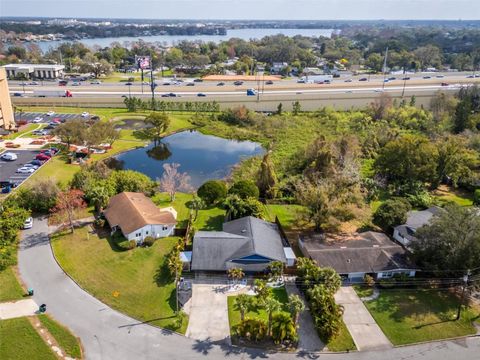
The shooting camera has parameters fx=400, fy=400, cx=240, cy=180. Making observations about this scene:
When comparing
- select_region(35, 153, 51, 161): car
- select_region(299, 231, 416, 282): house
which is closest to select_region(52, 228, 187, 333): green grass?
select_region(299, 231, 416, 282): house

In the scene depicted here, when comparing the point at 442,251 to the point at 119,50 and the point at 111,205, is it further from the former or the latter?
the point at 119,50

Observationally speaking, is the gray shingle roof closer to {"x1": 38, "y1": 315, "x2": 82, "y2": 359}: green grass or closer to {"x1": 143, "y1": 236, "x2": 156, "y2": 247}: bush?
{"x1": 143, "y1": 236, "x2": 156, "y2": 247}: bush

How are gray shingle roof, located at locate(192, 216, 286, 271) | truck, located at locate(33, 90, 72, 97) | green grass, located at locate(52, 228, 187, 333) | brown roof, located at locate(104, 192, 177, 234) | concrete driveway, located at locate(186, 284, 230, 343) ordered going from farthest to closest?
1. truck, located at locate(33, 90, 72, 97)
2. brown roof, located at locate(104, 192, 177, 234)
3. gray shingle roof, located at locate(192, 216, 286, 271)
4. green grass, located at locate(52, 228, 187, 333)
5. concrete driveway, located at locate(186, 284, 230, 343)

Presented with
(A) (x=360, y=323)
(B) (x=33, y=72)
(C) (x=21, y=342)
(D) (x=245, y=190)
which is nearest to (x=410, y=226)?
(A) (x=360, y=323)

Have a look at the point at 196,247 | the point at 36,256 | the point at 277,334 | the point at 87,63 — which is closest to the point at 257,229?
the point at 196,247

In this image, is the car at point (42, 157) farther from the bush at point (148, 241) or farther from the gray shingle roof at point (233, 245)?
the gray shingle roof at point (233, 245)
